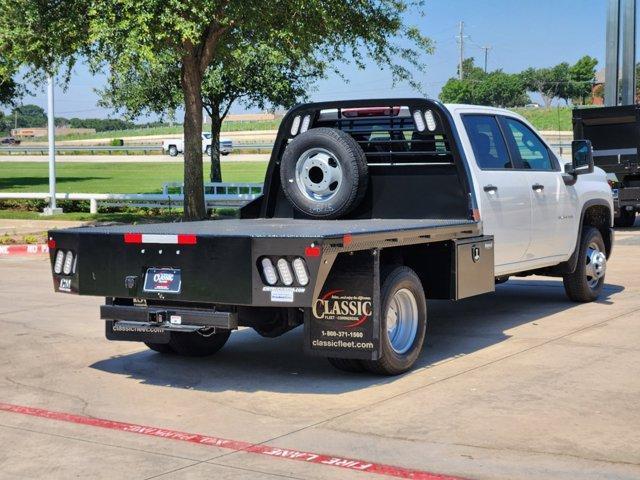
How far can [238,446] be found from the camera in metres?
6.10

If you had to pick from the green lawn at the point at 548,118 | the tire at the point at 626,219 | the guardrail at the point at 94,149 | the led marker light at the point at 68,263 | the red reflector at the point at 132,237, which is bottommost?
the tire at the point at 626,219

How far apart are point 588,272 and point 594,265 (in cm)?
14

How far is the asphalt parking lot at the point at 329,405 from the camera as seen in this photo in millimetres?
5734

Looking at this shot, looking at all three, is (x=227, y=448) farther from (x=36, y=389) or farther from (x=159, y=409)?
(x=36, y=389)

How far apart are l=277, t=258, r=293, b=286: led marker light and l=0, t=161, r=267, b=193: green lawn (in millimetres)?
29400

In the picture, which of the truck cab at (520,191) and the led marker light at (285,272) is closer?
the led marker light at (285,272)

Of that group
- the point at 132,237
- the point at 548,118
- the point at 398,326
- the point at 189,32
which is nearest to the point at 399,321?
the point at 398,326

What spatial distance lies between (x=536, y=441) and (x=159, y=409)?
2.58 m

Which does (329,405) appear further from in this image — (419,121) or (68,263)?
(419,121)

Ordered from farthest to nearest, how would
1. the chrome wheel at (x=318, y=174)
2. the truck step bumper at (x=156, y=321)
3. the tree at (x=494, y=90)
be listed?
the tree at (x=494, y=90) → the chrome wheel at (x=318, y=174) → the truck step bumper at (x=156, y=321)

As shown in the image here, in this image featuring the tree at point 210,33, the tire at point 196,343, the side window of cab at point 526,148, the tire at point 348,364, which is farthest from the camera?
the tree at point 210,33

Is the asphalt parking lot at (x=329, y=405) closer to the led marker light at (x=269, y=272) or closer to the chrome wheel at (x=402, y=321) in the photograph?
the chrome wheel at (x=402, y=321)

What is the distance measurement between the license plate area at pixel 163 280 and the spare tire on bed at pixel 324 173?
202cm

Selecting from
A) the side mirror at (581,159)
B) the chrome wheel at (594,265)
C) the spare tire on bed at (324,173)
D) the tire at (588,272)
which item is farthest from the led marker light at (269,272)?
the chrome wheel at (594,265)
